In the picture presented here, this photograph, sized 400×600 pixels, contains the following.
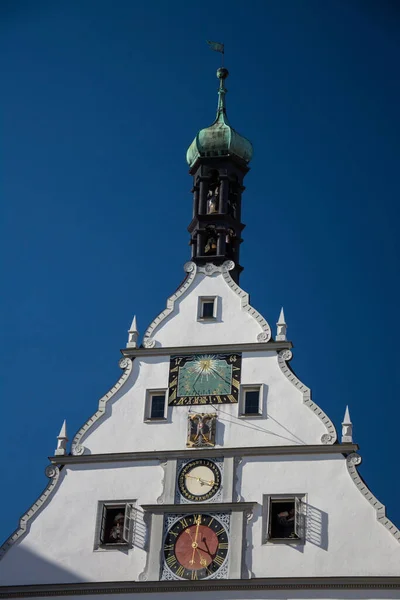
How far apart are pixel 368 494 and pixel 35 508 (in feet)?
23.9

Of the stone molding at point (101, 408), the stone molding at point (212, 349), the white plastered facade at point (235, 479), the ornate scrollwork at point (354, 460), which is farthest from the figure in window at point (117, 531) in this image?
the ornate scrollwork at point (354, 460)

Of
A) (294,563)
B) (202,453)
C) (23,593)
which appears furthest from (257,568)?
(23,593)

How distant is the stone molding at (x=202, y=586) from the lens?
3081 centimetres

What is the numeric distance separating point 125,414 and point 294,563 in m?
5.43

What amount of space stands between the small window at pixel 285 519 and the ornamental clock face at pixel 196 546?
0.98m

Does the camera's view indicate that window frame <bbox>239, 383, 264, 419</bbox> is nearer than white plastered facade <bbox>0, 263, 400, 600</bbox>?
No

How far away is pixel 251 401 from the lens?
33875 mm

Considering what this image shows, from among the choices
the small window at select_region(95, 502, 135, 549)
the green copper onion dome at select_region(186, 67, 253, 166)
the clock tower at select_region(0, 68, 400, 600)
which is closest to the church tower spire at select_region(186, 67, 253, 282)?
the green copper onion dome at select_region(186, 67, 253, 166)

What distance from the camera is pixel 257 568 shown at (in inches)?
1244

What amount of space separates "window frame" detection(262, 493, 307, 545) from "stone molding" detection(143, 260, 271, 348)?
3966mm

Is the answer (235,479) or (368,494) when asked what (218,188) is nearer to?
(235,479)

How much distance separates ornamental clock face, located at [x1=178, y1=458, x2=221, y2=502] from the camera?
3284 centimetres

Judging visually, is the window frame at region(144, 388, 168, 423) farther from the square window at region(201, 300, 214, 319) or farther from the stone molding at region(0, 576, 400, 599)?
the stone molding at region(0, 576, 400, 599)

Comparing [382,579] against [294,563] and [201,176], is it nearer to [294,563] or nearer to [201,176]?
[294,563]
